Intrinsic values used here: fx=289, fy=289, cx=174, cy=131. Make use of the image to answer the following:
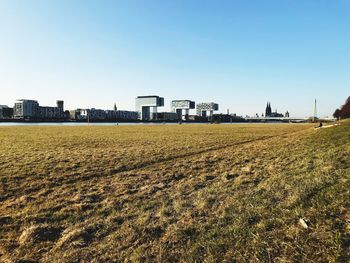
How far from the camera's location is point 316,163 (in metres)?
12.9

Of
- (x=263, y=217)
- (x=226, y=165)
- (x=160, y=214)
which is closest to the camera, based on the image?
(x=263, y=217)

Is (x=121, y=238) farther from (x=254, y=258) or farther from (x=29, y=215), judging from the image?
(x=29, y=215)

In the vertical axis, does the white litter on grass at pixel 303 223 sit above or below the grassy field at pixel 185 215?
above

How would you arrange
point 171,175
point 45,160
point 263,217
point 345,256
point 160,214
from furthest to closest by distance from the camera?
point 45,160 → point 171,175 → point 160,214 → point 263,217 → point 345,256

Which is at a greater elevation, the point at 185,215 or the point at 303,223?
the point at 303,223

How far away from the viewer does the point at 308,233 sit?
5996 millimetres

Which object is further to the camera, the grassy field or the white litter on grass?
the white litter on grass

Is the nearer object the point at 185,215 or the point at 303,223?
the point at 303,223

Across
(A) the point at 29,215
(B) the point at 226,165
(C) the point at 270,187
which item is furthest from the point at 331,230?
(B) the point at 226,165

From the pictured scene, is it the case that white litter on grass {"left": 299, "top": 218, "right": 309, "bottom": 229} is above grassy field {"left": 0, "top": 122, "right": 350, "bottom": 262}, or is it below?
above

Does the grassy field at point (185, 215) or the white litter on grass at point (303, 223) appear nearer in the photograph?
the grassy field at point (185, 215)

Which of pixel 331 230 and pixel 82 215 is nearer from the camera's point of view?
pixel 331 230

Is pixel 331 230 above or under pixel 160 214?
above

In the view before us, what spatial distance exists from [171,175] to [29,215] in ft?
22.5
